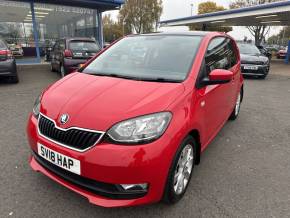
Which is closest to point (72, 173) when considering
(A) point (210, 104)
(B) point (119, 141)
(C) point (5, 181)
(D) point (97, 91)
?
(B) point (119, 141)

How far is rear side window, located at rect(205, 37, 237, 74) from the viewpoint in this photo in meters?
3.16

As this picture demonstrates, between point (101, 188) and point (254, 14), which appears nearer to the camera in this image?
point (101, 188)

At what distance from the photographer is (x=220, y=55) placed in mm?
3646

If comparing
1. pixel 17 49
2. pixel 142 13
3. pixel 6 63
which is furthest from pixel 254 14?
pixel 142 13

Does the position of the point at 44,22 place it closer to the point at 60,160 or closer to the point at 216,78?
the point at 216,78

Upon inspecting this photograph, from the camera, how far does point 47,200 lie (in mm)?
2506

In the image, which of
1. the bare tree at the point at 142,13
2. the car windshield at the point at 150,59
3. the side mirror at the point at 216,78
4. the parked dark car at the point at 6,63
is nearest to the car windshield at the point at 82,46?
the parked dark car at the point at 6,63

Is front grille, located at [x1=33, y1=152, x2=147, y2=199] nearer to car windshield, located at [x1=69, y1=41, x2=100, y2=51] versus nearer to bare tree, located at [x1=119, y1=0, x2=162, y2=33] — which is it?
car windshield, located at [x1=69, y1=41, x2=100, y2=51]

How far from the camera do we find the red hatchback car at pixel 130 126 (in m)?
2.03

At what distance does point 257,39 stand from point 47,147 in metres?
35.7

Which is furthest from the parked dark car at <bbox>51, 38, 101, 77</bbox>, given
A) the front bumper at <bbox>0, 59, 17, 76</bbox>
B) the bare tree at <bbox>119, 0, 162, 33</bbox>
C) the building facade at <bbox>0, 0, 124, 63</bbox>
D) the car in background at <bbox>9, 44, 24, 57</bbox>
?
the bare tree at <bbox>119, 0, 162, 33</bbox>

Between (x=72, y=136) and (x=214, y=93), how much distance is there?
181 cm

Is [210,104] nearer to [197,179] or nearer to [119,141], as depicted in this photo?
[197,179]

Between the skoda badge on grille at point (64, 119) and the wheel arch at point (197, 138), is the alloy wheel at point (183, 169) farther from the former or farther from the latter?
the skoda badge on grille at point (64, 119)
